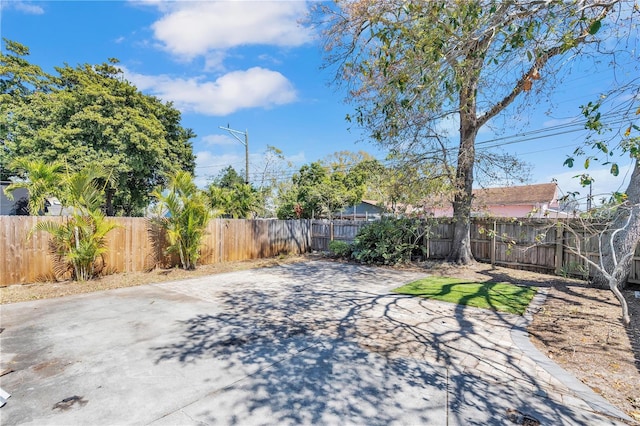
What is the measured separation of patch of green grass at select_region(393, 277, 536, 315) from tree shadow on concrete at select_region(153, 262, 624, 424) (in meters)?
0.43

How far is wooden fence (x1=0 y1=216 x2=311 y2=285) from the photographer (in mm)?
6375

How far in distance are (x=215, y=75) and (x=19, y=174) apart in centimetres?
1247

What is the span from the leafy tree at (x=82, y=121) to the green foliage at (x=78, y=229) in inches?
285

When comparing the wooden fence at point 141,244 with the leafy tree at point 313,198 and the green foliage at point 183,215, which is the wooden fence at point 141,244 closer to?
the green foliage at point 183,215

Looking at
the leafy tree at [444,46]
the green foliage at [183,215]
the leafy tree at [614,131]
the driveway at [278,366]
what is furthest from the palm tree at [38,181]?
the leafy tree at [614,131]

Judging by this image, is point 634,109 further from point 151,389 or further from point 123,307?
point 123,307

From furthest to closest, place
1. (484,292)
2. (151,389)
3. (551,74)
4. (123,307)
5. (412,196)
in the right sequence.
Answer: (412,196) → (484,292) → (123,307) → (551,74) → (151,389)

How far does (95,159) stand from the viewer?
43.6 ft

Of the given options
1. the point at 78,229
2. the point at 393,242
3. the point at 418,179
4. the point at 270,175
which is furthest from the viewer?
the point at 270,175

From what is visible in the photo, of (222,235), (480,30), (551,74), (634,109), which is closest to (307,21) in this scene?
(480,30)

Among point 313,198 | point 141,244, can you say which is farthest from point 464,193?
point 141,244

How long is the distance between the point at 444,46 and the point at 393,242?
7326mm

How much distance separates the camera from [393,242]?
10.1m

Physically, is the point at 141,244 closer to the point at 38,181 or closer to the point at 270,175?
the point at 38,181
